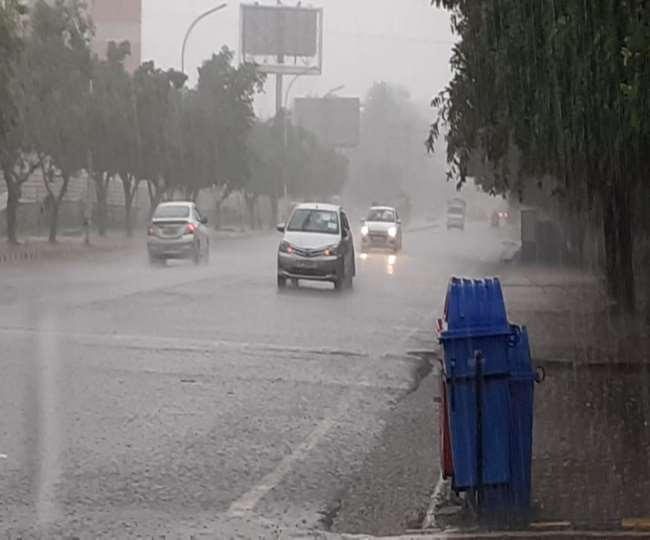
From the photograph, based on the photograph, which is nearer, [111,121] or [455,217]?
[111,121]

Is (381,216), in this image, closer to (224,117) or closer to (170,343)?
(224,117)

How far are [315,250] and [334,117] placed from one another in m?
71.9

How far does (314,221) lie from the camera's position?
29641mm

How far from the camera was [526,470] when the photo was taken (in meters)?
8.23

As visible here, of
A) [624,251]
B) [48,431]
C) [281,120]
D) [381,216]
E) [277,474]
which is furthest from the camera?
[281,120]

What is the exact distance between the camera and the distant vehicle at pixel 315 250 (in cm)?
2848

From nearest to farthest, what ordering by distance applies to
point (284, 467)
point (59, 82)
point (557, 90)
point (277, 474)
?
point (277, 474)
point (284, 467)
point (557, 90)
point (59, 82)

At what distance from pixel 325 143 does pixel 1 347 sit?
285 ft

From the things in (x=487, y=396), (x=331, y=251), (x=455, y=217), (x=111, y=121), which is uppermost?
(x=111, y=121)

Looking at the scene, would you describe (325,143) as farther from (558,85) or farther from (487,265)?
(558,85)

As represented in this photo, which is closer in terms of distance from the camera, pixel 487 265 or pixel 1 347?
pixel 1 347

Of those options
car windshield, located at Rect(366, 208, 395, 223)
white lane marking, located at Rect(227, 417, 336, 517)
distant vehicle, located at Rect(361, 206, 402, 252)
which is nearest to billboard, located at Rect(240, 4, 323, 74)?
car windshield, located at Rect(366, 208, 395, 223)

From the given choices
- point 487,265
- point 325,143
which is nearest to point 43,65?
point 487,265

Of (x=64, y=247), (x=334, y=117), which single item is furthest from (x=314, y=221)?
(x=334, y=117)
